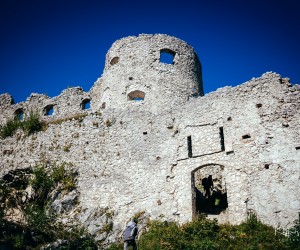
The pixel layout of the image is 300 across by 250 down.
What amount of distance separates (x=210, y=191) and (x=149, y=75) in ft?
24.5

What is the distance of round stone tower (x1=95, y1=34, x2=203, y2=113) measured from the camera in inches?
864

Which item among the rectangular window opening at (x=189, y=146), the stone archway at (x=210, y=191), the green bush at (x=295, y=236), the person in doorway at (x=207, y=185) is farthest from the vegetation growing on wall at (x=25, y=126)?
the green bush at (x=295, y=236)

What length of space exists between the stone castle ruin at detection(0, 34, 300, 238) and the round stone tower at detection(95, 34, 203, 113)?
2.5 inches

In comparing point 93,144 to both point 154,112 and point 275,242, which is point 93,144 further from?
point 275,242

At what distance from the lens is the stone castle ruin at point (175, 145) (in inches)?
599

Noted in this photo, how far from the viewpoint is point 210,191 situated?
20.0 metres

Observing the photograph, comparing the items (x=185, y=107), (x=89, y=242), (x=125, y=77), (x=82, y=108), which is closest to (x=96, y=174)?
(x=89, y=242)

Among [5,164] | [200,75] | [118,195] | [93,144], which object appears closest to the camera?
[118,195]

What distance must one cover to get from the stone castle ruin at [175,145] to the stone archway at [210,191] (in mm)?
54

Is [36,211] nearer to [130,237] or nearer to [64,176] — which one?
[64,176]

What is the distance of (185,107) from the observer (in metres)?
18.6

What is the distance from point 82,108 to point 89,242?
1207 cm

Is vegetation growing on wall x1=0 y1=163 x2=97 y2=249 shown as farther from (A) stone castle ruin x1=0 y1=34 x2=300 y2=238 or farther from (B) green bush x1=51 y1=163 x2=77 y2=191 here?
(A) stone castle ruin x1=0 y1=34 x2=300 y2=238

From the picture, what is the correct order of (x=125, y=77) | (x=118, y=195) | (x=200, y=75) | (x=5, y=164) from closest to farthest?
→ 1. (x=118, y=195)
2. (x=5, y=164)
3. (x=125, y=77)
4. (x=200, y=75)
